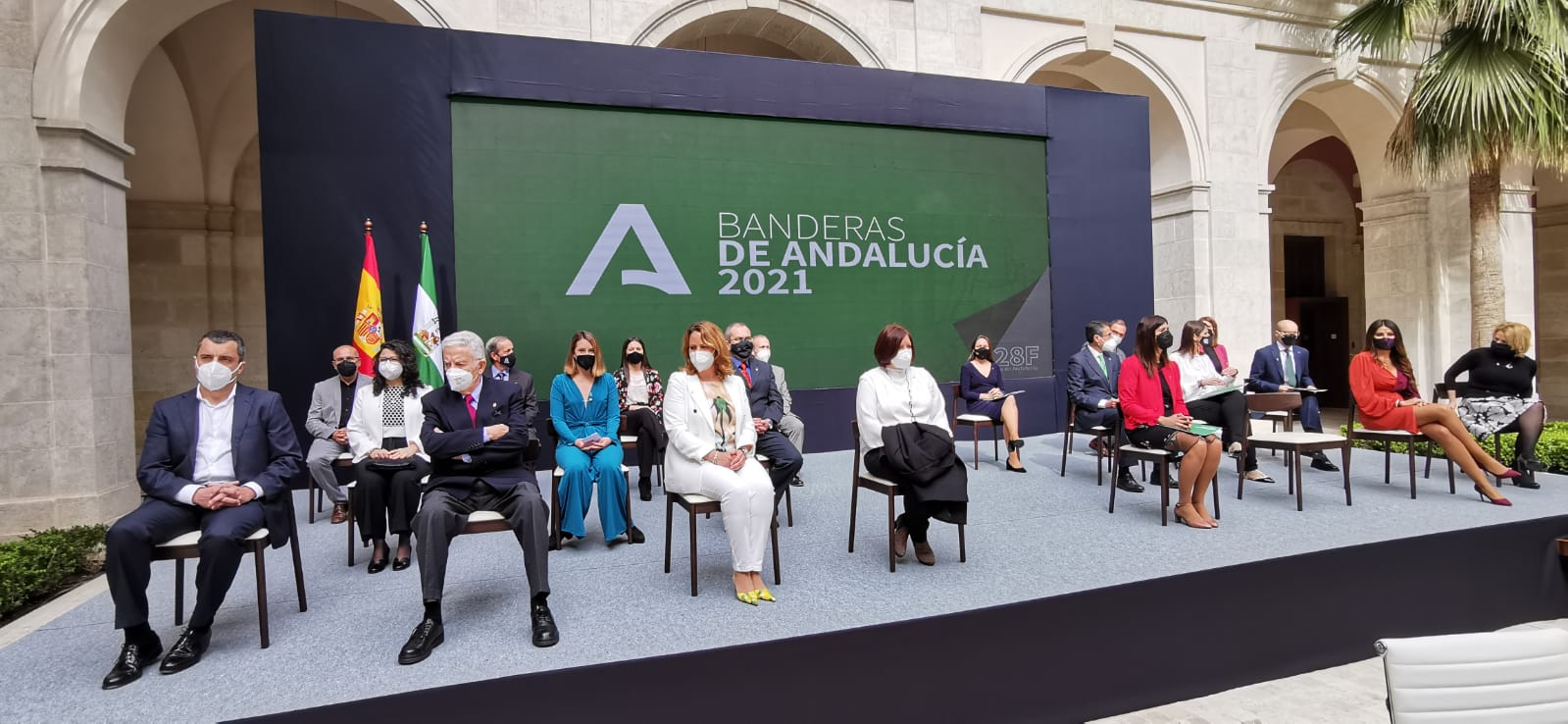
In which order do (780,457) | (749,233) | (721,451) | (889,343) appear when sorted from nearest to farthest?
(721,451) < (889,343) < (780,457) < (749,233)

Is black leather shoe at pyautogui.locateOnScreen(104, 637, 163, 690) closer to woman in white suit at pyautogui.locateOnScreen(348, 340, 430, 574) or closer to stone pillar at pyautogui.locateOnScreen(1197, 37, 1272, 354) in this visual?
woman in white suit at pyautogui.locateOnScreen(348, 340, 430, 574)

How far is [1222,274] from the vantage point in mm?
9828

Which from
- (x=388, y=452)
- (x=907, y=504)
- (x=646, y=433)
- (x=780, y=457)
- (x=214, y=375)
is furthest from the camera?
(x=646, y=433)

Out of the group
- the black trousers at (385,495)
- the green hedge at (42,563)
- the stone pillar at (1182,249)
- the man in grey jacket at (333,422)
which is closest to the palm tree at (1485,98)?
the stone pillar at (1182,249)

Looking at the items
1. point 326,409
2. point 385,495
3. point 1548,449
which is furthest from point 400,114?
point 1548,449

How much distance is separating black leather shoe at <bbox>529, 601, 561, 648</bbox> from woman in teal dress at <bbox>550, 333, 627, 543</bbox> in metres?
1.11

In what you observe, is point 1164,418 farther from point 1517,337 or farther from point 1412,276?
point 1412,276

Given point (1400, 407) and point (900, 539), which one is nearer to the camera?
point (900, 539)

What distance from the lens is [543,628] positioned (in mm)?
2965

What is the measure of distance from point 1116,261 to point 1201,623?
619cm

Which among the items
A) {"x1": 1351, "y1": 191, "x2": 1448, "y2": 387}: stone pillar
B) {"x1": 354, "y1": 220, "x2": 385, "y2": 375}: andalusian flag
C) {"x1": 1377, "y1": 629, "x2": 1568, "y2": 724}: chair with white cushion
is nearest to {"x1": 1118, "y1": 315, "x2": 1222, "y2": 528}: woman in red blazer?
{"x1": 1377, "y1": 629, "x2": 1568, "y2": 724}: chair with white cushion

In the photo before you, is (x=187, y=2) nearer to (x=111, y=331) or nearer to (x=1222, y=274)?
(x=111, y=331)

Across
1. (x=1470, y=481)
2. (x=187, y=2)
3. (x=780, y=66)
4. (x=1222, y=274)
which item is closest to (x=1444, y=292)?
(x=1222, y=274)

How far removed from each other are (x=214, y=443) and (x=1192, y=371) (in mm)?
6104
